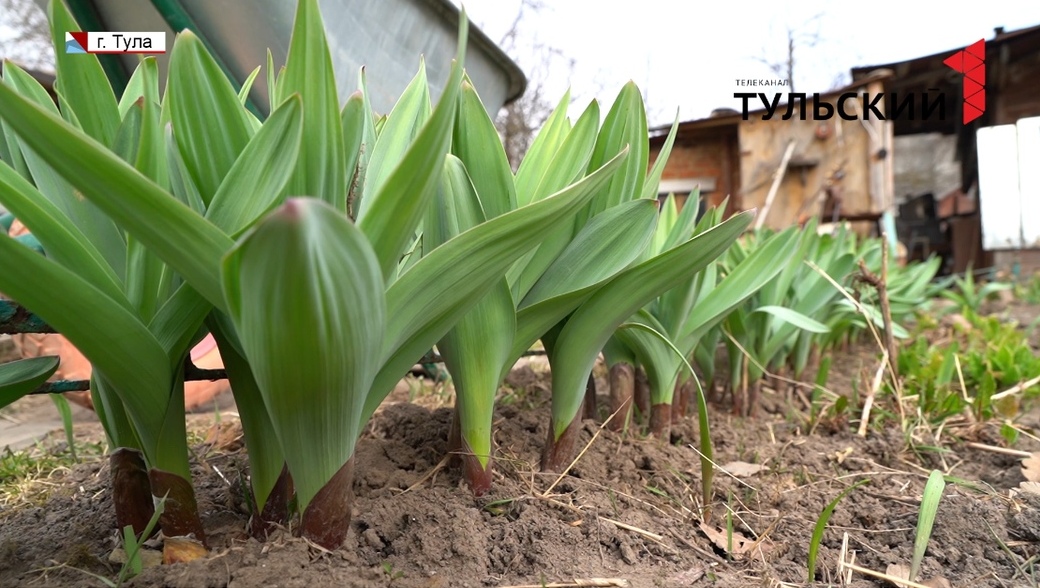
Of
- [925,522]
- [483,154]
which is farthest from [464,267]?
[925,522]

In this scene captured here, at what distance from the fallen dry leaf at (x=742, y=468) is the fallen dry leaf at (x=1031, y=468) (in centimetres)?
43

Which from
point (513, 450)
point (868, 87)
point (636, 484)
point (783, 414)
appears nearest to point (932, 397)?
point (783, 414)

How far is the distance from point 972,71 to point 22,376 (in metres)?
5.40

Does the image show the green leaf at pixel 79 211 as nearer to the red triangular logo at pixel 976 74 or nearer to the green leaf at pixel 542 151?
the green leaf at pixel 542 151

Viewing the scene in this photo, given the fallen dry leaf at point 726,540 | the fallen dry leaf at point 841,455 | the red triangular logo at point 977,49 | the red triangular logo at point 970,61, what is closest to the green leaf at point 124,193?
the fallen dry leaf at point 726,540

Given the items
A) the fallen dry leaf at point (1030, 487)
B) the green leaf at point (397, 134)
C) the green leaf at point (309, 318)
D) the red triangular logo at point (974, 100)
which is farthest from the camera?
the red triangular logo at point (974, 100)

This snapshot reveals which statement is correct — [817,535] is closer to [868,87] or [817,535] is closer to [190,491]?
[190,491]

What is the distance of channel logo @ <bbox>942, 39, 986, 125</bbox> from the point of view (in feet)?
13.5

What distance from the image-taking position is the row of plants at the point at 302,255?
17.2 inches

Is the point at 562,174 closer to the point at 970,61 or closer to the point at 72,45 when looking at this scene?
the point at 72,45

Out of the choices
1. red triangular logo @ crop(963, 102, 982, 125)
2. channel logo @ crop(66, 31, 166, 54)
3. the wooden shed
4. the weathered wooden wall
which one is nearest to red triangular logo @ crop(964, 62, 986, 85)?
red triangular logo @ crop(963, 102, 982, 125)

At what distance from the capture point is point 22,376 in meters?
0.62

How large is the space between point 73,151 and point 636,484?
2.52ft

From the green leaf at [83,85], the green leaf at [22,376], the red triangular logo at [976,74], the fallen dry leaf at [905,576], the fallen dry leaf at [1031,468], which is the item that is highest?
the red triangular logo at [976,74]
